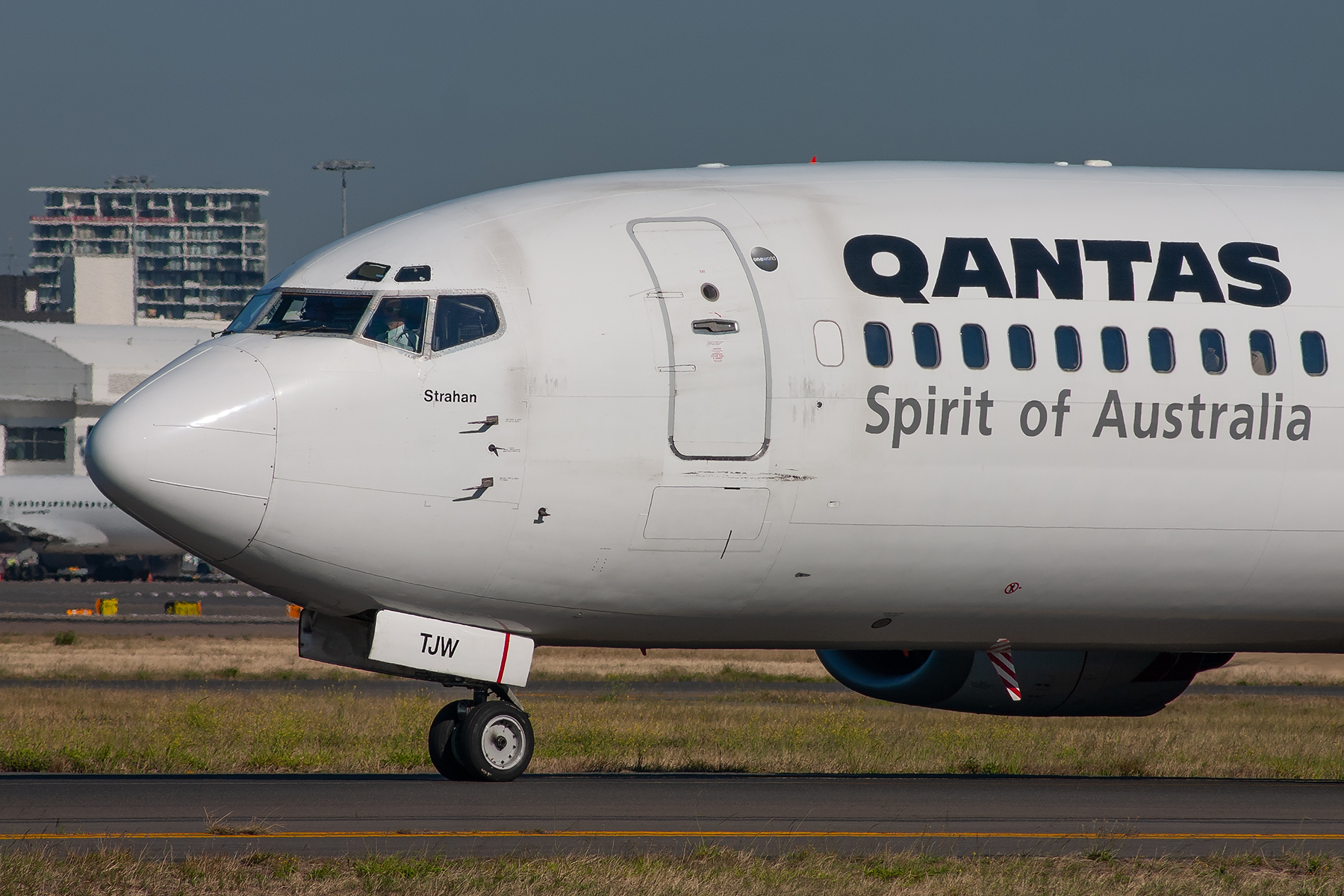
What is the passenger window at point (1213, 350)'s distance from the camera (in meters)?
17.3

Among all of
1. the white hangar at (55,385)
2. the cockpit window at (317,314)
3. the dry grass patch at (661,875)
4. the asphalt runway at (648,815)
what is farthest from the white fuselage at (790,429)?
the white hangar at (55,385)

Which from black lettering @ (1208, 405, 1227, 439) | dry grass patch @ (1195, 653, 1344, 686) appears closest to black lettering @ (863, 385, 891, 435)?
black lettering @ (1208, 405, 1227, 439)

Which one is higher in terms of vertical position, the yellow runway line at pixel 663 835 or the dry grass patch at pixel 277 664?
the yellow runway line at pixel 663 835

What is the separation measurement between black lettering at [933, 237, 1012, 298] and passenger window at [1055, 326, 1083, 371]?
65 cm

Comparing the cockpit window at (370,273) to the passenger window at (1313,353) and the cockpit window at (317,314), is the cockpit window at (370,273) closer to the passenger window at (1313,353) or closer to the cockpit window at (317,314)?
the cockpit window at (317,314)

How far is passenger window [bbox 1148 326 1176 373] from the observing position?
17188mm

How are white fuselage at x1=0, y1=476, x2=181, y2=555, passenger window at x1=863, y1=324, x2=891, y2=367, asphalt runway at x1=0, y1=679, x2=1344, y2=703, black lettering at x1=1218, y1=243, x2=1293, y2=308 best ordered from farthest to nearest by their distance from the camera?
white fuselage at x1=0, y1=476, x2=181, y2=555 → asphalt runway at x1=0, y1=679, x2=1344, y2=703 → black lettering at x1=1218, y1=243, x2=1293, y2=308 → passenger window at x1=863, y1=324, x2=891, y2=367

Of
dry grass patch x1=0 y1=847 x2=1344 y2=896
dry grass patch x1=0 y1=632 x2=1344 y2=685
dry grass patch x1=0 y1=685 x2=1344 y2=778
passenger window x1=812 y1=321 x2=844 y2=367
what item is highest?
passenger window x1=812 y1=321 x2=844 y2=367

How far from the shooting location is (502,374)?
15531 mm

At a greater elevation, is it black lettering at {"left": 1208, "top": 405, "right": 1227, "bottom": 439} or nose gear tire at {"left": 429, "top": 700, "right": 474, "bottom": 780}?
black lettering at {"left": 1208, "top": 405, "right": 1227, "bottom": 439}

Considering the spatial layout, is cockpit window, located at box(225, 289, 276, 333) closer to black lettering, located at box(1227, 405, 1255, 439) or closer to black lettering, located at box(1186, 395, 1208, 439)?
black lettering, located at box(1186, 395, 1208, 439)

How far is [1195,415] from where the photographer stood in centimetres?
1717

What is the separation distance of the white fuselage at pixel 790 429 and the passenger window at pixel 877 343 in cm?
9

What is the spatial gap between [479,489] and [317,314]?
7.41 feet
